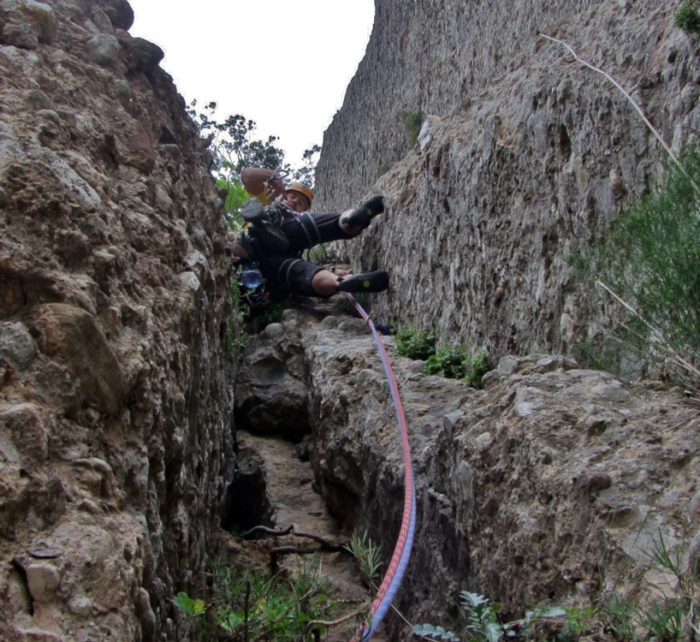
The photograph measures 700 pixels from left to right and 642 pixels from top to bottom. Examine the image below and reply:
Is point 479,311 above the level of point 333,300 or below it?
below

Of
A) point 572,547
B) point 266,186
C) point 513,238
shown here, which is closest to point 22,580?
point 572,547

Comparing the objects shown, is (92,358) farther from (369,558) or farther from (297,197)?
(297,197)

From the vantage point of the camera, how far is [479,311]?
415cm

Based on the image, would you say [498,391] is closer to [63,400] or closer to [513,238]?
[513,238]

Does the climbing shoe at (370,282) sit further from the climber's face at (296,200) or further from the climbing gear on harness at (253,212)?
the climber's face at (296,200)

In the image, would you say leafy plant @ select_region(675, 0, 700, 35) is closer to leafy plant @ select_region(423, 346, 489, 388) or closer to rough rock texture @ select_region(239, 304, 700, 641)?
rough rock texture @ select_region(239, 304, 700, 641)

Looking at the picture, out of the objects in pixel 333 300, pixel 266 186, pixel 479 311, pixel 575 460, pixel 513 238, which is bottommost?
pixel 575 460

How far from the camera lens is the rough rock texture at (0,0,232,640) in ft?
4.40

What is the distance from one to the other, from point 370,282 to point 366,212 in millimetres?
863

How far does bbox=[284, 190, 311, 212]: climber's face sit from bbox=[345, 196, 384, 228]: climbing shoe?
1617 mm

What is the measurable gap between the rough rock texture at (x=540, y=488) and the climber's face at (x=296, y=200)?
473 centimetres

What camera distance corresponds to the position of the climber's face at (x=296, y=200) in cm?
809

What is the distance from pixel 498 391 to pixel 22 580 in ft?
6.45

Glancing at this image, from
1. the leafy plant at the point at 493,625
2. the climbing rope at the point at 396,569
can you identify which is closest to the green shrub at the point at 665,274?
the leafy plant at the point at 493,625
